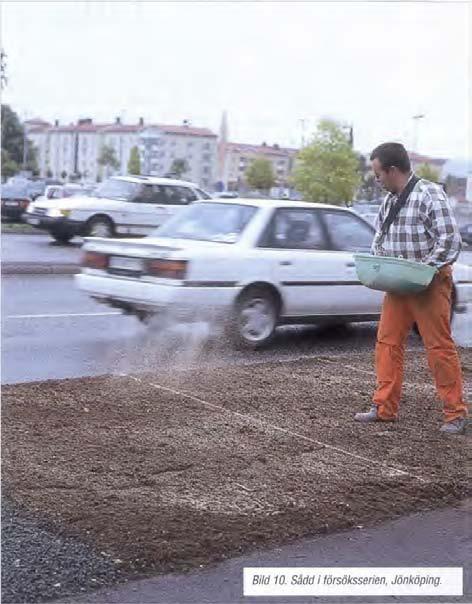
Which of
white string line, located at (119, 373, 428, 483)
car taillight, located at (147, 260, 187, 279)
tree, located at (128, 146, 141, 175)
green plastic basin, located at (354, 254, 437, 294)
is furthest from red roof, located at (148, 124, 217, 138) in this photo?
→ green plastic basin, located at (354, 254, 437, 294)

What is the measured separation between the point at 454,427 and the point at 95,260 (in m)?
4.86

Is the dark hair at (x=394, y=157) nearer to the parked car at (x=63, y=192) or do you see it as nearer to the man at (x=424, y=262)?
the man at (x=424, y=262)

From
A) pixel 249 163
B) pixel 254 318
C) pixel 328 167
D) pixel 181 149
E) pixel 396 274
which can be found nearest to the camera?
pixel 396 274

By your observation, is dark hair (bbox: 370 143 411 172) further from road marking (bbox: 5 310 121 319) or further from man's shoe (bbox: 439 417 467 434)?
road marking (bbox: 5 310 121 319)

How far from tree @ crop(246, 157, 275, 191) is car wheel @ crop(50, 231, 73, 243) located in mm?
15212

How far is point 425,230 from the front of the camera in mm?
5945

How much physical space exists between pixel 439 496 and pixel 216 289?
4504mm

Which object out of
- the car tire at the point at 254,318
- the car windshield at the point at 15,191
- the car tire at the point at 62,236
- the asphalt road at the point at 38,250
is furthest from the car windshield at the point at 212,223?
the car windshield at the point at 15,191

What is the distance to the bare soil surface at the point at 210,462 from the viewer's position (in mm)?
4371

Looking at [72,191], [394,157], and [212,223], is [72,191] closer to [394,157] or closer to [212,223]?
[212,223]

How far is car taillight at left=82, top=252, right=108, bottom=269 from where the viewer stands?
991 cm

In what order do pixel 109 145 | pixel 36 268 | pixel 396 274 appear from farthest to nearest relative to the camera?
pixel 109 145
pixel 36 268
pixel 396 274
